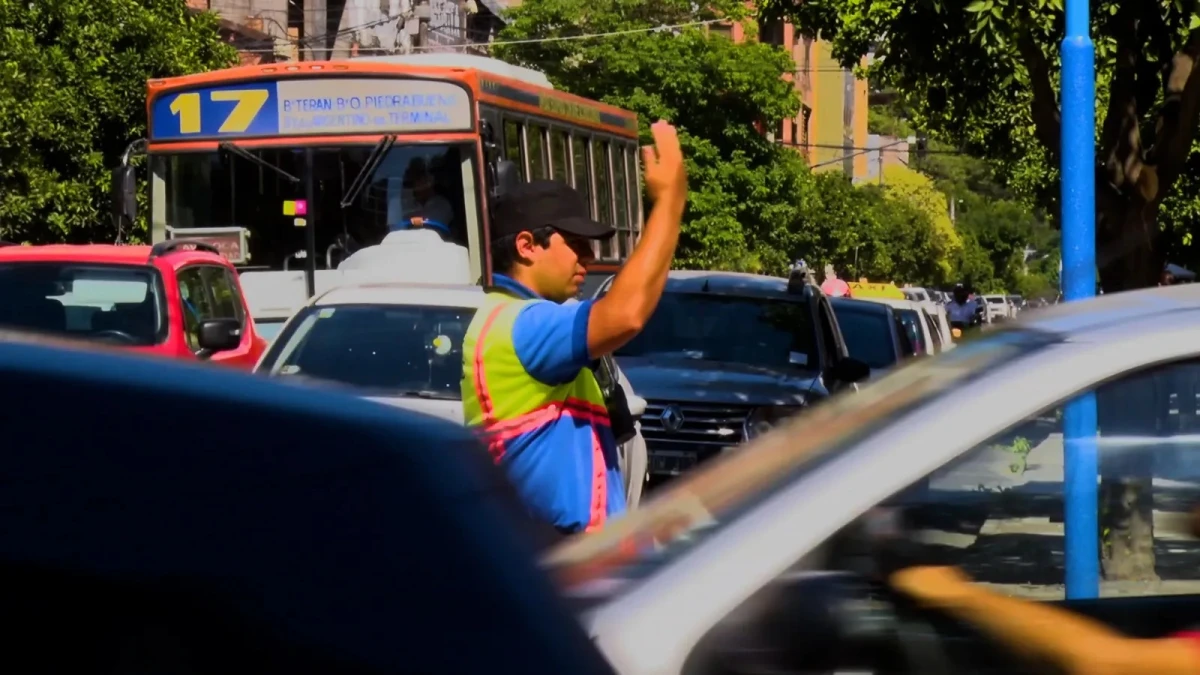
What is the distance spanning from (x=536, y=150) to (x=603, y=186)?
107 inches


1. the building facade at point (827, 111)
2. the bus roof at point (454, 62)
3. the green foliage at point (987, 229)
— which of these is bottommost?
the green foliage at point (987, 229)

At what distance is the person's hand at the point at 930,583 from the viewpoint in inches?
118

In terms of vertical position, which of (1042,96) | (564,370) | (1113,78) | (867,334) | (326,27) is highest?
(326,27)

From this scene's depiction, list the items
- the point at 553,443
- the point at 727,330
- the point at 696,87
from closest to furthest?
the point at 553,443 < the point at 727,330 < the point at 696,87

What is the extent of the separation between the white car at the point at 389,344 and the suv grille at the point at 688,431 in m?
2.56

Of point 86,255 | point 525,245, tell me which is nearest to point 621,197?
point 86,255

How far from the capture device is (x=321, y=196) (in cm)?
1509

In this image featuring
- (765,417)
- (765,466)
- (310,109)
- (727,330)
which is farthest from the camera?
(310,109)

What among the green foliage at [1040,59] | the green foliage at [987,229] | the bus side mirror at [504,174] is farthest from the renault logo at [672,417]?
the green foliage at [987,229]

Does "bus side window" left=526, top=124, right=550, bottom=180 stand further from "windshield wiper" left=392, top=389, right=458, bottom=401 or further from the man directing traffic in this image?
the man directing traffic

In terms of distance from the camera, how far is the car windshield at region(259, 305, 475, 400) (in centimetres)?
895

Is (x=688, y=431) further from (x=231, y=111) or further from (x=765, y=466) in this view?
(x=765, y=466)

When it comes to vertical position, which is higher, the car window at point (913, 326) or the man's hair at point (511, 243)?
the man's hair at point (511, 243)

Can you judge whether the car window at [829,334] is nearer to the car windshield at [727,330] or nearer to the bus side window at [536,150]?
the car windshield at [727,330]
